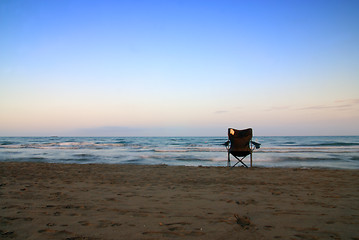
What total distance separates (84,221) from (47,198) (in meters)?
1.71

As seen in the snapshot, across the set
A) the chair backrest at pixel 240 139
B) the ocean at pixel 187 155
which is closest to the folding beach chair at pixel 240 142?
the chair backrest at pixel 240 139

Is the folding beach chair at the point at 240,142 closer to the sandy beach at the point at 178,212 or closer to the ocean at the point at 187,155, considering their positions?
the ocean at the point at 187,155

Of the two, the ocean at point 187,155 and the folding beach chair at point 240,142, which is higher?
the folding beach chair at point 240,142

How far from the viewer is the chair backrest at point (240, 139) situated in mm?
10258

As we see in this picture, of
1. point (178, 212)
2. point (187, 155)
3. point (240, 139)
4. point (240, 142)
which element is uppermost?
point (240, 139)

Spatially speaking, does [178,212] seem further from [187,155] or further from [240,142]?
[187,155]

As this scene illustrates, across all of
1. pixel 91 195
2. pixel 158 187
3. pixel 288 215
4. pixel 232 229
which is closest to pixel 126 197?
pixel 91 195

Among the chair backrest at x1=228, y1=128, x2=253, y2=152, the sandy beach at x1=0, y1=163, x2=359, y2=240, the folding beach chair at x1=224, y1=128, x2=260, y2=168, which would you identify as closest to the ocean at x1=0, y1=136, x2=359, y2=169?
the folding beach chair at x1=224, y1=128, x2=260, y2=168

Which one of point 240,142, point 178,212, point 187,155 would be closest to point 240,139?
point 240,142

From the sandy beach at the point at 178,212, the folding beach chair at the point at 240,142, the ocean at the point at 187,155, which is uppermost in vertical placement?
the folding beach chair at the point at 240,142

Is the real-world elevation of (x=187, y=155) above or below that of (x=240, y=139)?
below

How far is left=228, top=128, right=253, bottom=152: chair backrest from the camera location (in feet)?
33.7

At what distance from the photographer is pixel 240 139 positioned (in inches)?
408

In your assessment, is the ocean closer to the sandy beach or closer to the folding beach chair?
the folding beach chair
